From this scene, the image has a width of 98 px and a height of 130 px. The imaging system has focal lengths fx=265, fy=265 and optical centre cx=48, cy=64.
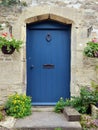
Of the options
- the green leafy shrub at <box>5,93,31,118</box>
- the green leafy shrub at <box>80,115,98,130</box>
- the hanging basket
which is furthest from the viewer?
the hanging basket

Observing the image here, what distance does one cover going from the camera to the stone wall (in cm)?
667

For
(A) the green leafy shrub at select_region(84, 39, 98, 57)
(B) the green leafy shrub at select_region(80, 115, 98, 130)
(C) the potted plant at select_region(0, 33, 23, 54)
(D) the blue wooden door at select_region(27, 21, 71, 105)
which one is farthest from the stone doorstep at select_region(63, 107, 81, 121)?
(C) the potted plant at select_region(0, 33, 23, 54)

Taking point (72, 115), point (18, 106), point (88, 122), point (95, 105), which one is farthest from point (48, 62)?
point (88, 122)

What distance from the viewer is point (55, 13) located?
267 inches

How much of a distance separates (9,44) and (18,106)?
1489 millimetres

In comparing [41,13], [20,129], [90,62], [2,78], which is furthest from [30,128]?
[41,13]

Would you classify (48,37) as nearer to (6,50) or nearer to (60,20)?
(60,20)

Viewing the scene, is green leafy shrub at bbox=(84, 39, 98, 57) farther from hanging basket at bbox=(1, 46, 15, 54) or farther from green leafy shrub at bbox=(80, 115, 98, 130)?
hanging basket at bbox=(1, 46, 15, 54)

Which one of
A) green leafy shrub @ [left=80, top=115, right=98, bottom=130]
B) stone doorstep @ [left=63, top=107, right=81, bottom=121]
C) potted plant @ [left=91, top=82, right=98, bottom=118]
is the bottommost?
green leafy shrub @ [left=80, top=115, right=98, bottom=130]

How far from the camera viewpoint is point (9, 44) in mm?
6344

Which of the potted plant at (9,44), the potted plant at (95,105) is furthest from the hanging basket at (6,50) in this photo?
the potted plant at (95,105)

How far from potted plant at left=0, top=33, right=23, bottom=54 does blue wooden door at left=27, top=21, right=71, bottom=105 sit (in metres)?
0.63

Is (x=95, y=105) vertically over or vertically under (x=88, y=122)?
over

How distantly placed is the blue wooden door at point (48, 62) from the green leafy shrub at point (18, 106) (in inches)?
28.5
